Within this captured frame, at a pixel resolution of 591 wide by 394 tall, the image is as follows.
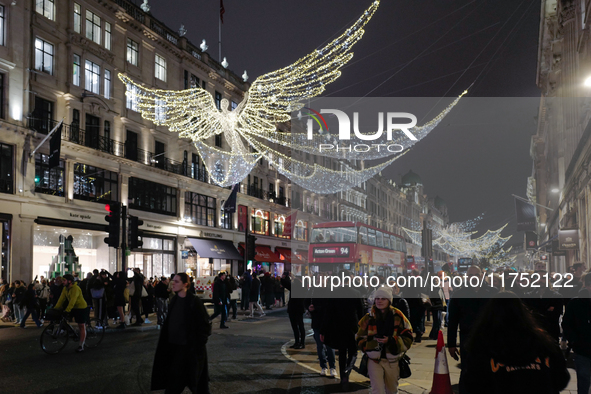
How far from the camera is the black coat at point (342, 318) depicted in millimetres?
7891

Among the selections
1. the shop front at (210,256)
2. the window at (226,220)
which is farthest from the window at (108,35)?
the window at (226,220)

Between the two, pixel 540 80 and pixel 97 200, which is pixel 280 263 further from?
pixel 540 80

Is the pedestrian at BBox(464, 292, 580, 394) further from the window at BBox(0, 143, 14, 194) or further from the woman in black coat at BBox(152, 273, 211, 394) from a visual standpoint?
the window at BBox(0, 143, 14, 194)

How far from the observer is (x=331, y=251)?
25.1 m

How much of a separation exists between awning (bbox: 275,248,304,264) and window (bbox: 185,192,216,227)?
10918 mm

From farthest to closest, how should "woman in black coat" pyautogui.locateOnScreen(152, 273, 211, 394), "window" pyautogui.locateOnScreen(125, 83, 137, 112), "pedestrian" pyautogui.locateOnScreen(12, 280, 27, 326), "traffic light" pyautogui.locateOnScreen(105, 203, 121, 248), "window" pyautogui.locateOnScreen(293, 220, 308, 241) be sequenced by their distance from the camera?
"window" pyautogui.locateOnScreen(293, 220, 308, 241) < "window" pyautogui.locateOnScreen(125, 83, 137, 112) < "pedestrian" pyautogui.locateOnScreen(12, 280, 27, 326) < "traffic light" pyautogui.locateOnScreen(105, 203, 121, 248) < "woman in black coat" pyautogui.locateOnScreen(152, 273, 211, 394)

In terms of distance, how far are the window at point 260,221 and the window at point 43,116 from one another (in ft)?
70.4

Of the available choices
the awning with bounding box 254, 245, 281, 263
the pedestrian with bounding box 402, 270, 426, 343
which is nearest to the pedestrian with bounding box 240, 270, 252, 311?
the pedestrian with bounding box 402, 270, 426, 343

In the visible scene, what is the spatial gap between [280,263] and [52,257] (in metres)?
25.6

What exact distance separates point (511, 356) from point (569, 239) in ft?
78.1

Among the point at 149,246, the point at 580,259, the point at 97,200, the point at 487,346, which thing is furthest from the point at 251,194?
the point at 487,346

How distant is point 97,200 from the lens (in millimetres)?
28234

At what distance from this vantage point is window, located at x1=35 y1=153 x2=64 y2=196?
24.7 meters

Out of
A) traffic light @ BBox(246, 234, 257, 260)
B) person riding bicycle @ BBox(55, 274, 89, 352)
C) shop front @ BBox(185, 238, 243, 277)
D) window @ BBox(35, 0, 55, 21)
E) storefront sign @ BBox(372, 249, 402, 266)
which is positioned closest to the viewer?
person riding bicycle @ BBox(55, 274, 89, 352)
